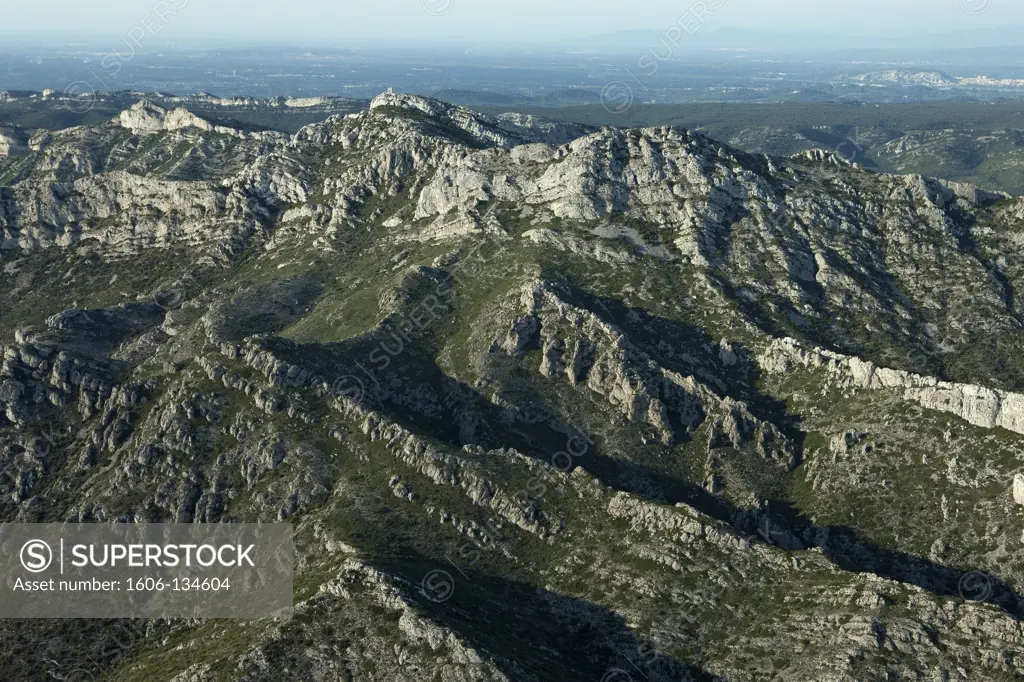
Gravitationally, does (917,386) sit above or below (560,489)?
above

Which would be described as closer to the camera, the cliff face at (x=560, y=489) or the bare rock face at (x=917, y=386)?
the cliff face at (x=560, y=489)

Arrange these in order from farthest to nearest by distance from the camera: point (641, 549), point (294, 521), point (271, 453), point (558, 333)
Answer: point (558, 333)
point (271, 453)
point (294, 521)
point (641, 549)

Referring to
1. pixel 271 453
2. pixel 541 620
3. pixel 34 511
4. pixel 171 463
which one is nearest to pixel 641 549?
pixel 541 620

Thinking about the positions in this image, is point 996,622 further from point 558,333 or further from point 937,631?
point 558,333

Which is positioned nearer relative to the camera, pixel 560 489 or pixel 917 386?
pixel 560 489

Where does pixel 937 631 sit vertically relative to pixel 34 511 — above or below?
above

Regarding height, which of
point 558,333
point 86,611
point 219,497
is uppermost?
point 558,333

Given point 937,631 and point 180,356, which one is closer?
point 937,631

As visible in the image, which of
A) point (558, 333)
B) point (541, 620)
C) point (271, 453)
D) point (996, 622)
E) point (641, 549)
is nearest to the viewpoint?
point (996, 622)

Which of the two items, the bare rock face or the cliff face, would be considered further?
the bare rock face

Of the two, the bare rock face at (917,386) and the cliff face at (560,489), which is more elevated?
the bare rock face at (917,386)

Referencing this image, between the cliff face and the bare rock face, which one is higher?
the bare rock face
